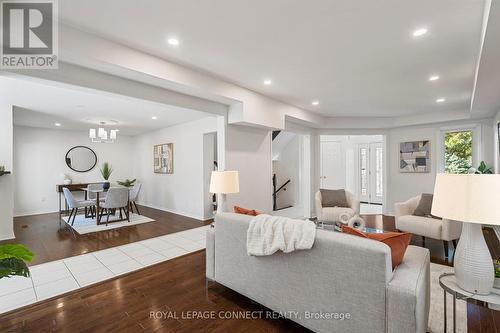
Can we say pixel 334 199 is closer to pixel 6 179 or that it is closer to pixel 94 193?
pixel 6 179

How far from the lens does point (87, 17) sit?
6.39 ft

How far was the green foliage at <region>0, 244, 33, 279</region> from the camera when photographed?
132cm

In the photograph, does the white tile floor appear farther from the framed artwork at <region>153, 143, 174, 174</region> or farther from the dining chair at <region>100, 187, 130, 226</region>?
the framed artwork at <region>153, 143, 174, 174</region>

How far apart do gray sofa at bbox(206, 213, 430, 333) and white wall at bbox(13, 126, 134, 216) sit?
23.5 ft

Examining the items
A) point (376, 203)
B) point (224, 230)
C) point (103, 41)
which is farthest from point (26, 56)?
point (376, 203)

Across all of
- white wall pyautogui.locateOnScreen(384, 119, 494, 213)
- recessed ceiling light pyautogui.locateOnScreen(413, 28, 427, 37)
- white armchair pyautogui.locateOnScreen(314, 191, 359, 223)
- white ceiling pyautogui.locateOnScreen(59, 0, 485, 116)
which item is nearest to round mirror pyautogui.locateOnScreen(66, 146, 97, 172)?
white ceiling pyautogui.locateOnScreen(59, 0, 485, 116)

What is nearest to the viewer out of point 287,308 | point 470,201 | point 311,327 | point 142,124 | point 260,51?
point 470,201

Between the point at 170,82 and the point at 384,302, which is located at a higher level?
the point at 170,82

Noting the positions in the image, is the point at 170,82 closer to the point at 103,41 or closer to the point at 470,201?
the point at 103,41

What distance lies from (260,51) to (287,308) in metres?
2.48

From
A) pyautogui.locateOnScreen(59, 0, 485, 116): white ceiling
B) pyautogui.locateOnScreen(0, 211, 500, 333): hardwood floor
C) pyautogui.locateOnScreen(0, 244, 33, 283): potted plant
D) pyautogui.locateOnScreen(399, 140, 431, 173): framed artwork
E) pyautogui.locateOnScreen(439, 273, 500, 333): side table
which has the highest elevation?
pyautogui.locateOnScreen(59, 0, 485, 116): white ceiling

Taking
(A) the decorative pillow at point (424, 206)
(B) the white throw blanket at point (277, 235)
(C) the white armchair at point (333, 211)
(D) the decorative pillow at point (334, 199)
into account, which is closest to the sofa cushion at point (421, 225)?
(A) the decorative pillow at point (424, 206)

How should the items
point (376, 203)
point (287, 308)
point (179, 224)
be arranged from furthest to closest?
point (376, 203)
point (179, 224)
point (287, 308)

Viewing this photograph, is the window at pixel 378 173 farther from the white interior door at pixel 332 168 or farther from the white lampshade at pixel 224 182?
the white lampshade at pixel 224 182
